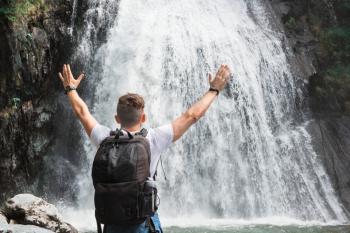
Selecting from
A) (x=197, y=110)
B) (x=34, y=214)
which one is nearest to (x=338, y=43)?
(x=34, y=214)

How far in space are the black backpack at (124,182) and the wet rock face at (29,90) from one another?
401 inches

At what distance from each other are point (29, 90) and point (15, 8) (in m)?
2.09

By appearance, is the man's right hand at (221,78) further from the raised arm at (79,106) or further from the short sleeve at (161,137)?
the raised arm at (79,106)

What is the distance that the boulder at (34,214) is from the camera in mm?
7257

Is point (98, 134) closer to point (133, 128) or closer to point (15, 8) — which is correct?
point (133, 128)

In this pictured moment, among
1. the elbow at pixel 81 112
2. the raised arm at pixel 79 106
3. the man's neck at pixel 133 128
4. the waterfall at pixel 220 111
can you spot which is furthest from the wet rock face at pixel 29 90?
the man's neck at pixel 133 128

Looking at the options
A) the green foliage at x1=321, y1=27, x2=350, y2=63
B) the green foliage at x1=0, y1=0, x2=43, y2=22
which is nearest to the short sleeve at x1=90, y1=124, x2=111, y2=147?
the green foliage at x1=0, y1=0, x2=43, y2=22

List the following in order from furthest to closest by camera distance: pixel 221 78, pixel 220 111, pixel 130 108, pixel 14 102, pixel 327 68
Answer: pixel 327 68
pixel 220 111
pixel 14 102
pixel 221 78
pixel 130 108

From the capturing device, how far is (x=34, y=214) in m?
7.33

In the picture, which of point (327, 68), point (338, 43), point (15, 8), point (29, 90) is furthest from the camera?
point (338, 43)

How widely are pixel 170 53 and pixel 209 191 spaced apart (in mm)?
3951

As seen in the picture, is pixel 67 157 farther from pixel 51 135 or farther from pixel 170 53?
pixel 170 53

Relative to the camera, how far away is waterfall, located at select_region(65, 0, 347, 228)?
11938 mm

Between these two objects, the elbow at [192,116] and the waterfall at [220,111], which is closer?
the elbow at [192,116]
